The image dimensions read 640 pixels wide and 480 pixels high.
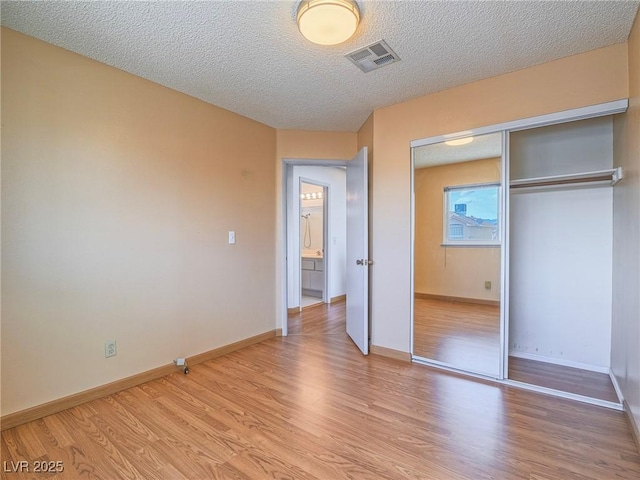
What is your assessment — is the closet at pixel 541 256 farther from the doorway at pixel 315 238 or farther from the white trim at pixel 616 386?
the doorway at pixel 315 238

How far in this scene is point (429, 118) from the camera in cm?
287

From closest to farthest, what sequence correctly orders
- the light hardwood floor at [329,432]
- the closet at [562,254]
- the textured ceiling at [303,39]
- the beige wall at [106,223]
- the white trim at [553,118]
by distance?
the light hardwood floor at [329,432] → the textured ceiling at [303,39] → the beige wall at [106,223] → the white trim at [553,118] → the closet at [562,254]

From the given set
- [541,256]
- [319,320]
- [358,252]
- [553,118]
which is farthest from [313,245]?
[553,118]

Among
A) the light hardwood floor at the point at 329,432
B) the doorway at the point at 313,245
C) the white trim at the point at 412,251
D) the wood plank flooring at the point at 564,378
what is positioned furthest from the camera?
the doorway at the point at 313,245

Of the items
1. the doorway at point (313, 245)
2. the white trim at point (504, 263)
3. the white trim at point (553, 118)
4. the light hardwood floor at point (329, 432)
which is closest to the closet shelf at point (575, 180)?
the white trim at point (504, 263)

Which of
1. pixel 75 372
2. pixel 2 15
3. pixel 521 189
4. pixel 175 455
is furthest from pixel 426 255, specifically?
pixel 2 15

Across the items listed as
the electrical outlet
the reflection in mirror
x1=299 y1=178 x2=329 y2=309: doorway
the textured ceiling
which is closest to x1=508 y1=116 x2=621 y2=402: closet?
the reflection in mirror

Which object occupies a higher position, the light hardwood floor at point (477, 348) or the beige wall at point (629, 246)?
the beige wall at point (629, 246)

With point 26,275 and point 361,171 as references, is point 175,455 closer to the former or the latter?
point 26,275

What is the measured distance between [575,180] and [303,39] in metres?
2.51

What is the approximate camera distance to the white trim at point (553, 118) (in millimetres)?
2104

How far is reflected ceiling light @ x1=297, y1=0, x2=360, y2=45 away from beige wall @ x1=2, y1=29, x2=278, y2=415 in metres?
1.59

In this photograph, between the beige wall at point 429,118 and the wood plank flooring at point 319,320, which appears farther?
the wood plank flooring at point 319,320

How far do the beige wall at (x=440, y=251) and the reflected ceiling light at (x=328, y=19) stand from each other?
1.58m
